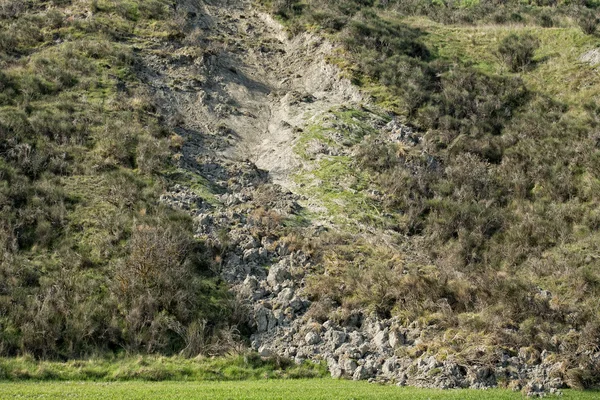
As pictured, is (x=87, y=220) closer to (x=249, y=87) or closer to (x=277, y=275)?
(x=277, y=275)

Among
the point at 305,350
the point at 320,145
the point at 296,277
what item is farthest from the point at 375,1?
the point at 305,350

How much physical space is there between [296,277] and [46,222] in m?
9.20

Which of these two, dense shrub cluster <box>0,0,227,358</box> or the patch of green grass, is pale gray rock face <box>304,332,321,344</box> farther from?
dense shrub cluster <box>0,0,227,358</box>

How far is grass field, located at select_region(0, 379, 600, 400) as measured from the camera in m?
11.3

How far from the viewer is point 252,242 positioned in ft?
61.1

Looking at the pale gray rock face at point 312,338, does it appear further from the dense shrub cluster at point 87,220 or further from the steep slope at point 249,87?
the steep slope at point 249,87

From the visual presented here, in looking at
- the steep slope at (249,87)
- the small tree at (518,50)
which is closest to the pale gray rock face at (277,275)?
the steep slope at (249,87)

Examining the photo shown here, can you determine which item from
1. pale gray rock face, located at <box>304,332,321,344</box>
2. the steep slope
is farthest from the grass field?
the steep slope

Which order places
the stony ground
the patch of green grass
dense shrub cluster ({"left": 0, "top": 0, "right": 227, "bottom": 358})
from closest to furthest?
the patch of green grass < the stony ground < dense shrub cluster ({"left": 0, "top": 0, "right": 227, "bottom": 358})

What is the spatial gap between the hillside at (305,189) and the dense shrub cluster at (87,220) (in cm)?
8

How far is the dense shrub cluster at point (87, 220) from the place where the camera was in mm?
14711

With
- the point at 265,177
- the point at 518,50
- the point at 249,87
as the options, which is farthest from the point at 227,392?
the point at 518,50

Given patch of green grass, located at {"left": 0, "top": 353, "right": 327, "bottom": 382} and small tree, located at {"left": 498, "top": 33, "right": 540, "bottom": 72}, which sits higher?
small tree, located at {"left": 498, "top": 33, "right": 540, "bottom": 72}

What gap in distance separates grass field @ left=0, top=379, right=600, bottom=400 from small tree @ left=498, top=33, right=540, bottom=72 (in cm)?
2420
